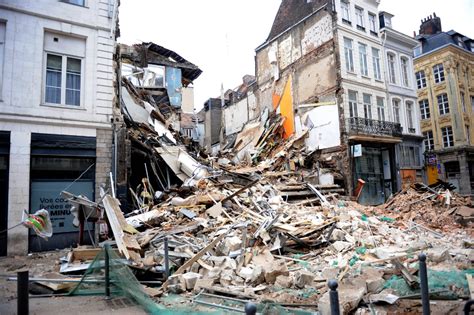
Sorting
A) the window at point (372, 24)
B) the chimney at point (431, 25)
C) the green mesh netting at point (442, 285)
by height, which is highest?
the chimney at point (431, 25)

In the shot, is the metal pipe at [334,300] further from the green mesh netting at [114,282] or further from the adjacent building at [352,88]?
the adjacent building at [352,88]

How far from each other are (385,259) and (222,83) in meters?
29.9

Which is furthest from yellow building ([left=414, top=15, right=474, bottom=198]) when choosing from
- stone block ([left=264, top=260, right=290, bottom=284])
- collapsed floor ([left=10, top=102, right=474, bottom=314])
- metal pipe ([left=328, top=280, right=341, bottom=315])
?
metal pipe ([left=328, top=280, right=341, bottom=315])

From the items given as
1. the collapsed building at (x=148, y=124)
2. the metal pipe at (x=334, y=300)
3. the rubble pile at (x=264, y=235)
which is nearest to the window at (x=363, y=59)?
the rubble pile at (x=264, y=235)

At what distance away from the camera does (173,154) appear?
1452 centimetres

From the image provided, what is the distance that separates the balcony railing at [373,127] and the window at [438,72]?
45.1ft

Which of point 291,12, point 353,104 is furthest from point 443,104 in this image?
point 291,12

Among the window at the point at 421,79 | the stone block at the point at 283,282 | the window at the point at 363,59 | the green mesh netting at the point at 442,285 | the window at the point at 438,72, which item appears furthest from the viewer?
the window at the point at 421,79

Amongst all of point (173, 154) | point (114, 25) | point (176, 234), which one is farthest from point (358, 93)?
point (176, 234)

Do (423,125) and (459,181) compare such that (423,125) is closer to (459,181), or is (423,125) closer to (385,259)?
(459,181)

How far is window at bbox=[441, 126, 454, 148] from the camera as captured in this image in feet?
103

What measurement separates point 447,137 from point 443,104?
11.2 ft

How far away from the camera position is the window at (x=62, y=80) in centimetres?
1119

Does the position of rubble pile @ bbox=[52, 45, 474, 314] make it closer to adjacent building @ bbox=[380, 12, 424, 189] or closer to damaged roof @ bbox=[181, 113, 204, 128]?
adjacent building @ bbox=[380, 12, 424, 189]
